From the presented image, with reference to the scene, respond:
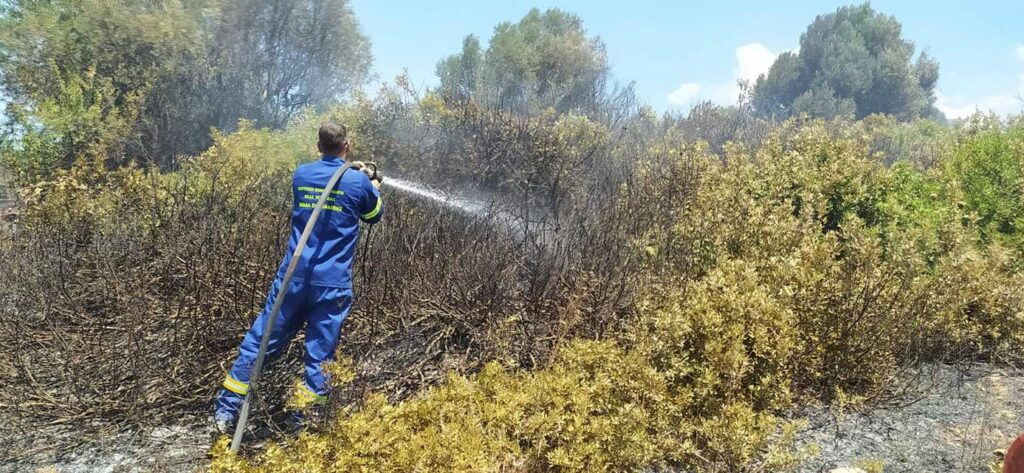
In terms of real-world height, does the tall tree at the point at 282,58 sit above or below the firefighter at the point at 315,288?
above

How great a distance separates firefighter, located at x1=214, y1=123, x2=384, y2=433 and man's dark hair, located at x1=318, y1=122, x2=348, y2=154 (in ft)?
0.53

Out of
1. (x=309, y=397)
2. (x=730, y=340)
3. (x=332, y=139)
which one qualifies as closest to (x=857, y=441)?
(x=730, y=340)

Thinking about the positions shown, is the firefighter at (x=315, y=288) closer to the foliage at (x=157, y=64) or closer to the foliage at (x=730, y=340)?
the foliage at (x=730, y=340)

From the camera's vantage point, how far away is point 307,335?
306 centimetres

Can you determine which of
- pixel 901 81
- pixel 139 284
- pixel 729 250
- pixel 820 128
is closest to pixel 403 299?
pixel 139 284

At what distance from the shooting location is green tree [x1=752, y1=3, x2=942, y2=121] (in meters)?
34.7

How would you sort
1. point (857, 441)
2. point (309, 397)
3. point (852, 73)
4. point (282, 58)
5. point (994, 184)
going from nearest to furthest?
1. point (309, 397)
2. point (857, 441)
3. point (994, 184)
4. point (282, 58)
5. point (852, 73)

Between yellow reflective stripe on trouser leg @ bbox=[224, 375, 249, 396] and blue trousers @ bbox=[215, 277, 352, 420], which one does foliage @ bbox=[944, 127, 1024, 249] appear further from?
yellow reflective stripe on trouser leg @ bbox=[224, 375, 249, 396]

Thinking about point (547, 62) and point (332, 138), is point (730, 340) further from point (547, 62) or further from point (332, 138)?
point (547, 62)

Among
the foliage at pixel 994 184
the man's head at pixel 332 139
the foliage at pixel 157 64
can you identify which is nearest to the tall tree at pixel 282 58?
the foliage at pixel 157 64

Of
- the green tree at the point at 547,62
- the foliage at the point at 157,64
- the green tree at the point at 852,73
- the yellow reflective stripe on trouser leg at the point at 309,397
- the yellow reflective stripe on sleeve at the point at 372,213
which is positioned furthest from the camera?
the green tree at the point at 852,73

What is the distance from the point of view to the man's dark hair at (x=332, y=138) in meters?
3.21

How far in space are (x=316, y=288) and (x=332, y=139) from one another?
0.80m

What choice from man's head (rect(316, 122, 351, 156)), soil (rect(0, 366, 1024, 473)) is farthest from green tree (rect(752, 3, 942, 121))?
man's head (rect(316, 122, 351, 156))
